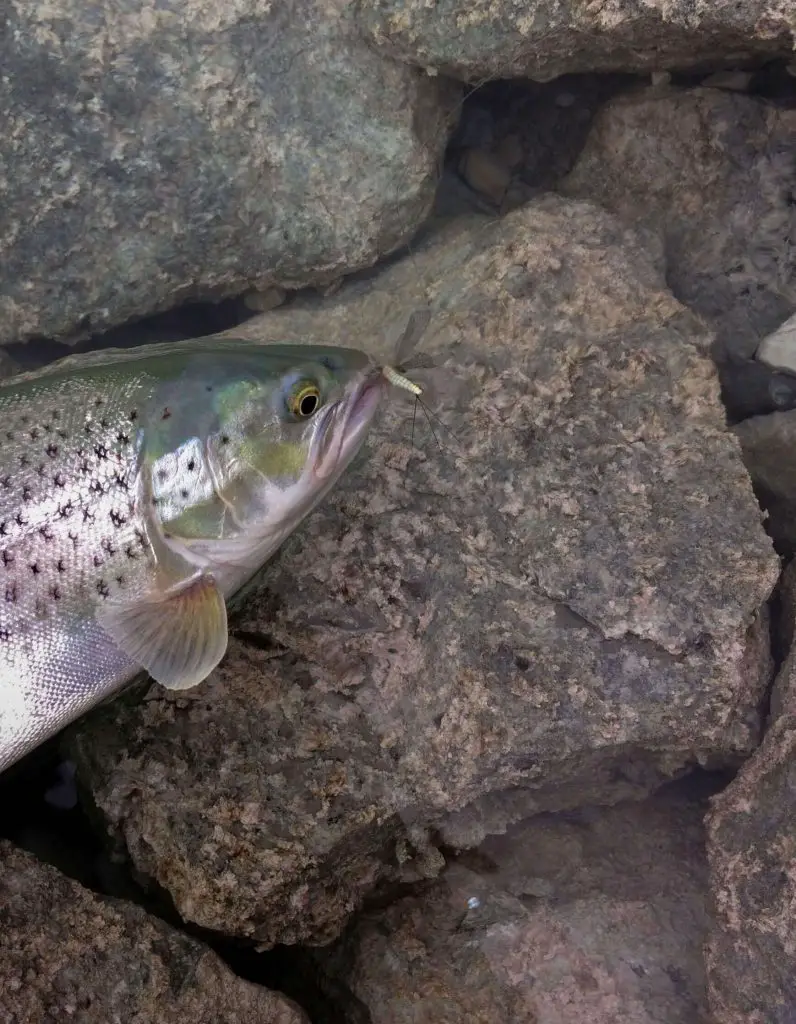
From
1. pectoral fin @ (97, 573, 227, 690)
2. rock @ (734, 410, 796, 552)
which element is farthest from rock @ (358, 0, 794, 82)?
pectoral fin @ (97, 573, 227, 690)

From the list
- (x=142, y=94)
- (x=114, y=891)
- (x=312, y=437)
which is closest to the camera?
(x=312, y=437)

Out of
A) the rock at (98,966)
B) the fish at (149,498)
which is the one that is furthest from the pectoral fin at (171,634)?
the rock at (98,966)

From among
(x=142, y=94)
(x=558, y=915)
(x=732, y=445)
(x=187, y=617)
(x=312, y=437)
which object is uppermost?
(x=142, y=94)

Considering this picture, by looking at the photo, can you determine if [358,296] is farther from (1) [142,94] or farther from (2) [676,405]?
(2) [676,405]

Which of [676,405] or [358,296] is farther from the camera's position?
[358,296]

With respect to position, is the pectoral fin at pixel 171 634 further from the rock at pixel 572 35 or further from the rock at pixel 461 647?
the rock at pixel 572 35

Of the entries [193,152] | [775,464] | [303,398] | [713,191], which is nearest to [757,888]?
[775,464]

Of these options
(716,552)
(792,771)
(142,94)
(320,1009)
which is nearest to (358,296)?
(142,94)
